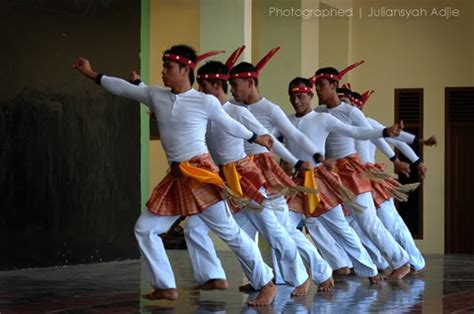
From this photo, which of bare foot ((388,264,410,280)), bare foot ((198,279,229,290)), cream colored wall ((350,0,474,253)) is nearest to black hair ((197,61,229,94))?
bare foot ((198,279,229,290))

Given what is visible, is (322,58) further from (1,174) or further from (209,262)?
(209,262)

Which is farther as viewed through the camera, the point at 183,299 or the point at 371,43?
the point at 371,43

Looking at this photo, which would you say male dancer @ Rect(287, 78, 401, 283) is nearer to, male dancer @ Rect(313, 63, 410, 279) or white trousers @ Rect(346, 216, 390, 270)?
male dancer @ Rect(313, 63, 410, 279)

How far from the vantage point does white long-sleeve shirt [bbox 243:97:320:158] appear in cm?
920

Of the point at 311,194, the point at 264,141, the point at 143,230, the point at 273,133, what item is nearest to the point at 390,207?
the point at 311,194

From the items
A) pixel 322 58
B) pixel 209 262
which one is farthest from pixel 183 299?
pixel 322 58

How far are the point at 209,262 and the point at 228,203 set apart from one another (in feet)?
1.76

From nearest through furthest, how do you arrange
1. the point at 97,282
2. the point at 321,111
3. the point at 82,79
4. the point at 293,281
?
the point at 293,281 → the point at 97,282 → the point at 321,111 → the point at 82,79

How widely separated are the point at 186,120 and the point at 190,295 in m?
1.58

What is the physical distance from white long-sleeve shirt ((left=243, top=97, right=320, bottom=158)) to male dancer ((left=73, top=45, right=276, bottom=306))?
1149 mm

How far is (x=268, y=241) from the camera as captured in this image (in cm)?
893

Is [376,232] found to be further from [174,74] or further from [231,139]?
[174,74]

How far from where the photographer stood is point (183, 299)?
8.64m

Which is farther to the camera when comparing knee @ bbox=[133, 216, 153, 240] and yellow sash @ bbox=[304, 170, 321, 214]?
yellow sash @ bbox=[304, 170, 321, 214]
